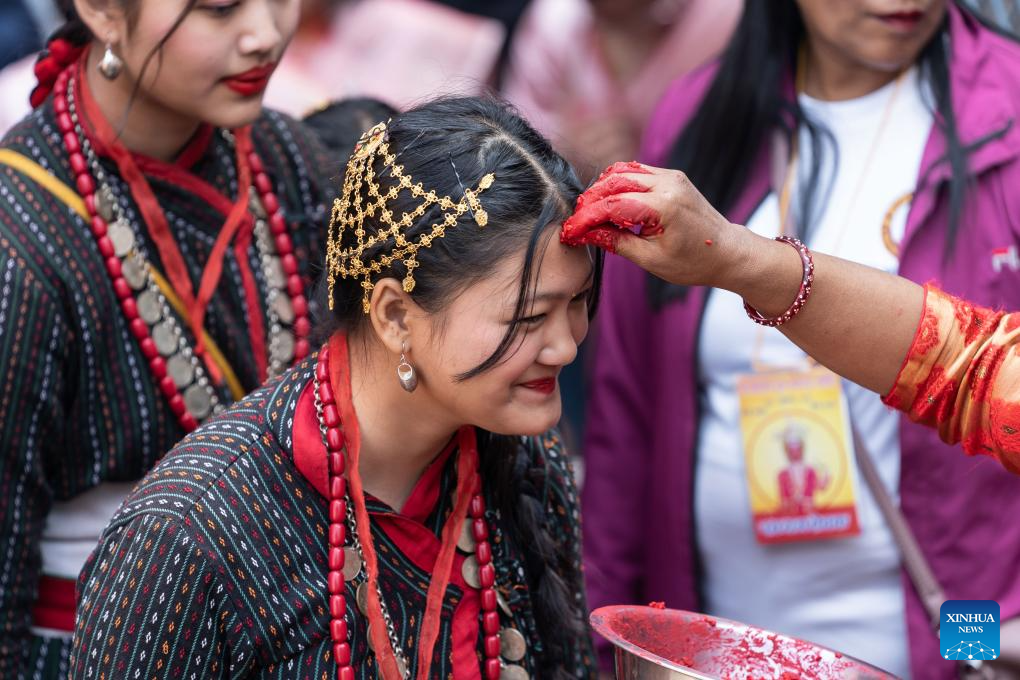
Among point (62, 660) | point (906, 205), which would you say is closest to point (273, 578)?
→ point (62, 660)

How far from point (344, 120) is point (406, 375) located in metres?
1.31

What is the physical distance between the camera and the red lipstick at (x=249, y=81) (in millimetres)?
2455

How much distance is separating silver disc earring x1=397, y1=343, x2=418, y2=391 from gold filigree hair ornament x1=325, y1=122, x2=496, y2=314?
0.32 ft

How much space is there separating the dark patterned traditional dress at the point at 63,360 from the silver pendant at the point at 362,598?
2.11ft

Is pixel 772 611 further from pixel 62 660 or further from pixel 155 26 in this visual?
pixel 155 26

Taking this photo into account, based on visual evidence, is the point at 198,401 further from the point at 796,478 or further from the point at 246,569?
the point at 796,478

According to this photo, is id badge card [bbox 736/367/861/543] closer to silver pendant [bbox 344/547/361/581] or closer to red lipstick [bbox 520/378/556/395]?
red lipstick [bbox 520/378/556/395]

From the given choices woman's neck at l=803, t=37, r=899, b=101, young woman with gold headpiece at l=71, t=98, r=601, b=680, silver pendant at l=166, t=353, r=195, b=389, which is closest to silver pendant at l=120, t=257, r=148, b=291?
silver pendant at l=166, t=353, r=195, b=389

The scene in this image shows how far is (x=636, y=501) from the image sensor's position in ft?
10.4

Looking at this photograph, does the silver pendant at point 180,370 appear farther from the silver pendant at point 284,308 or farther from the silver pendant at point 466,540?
the silver pendant at point 466,540

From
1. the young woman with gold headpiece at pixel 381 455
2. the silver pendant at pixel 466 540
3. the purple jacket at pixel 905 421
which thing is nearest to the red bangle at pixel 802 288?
the young woman with gold headpiece at pixel 381 455

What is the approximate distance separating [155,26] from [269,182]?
464mm

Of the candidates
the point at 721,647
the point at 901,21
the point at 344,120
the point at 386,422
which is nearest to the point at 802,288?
the point at 721,647

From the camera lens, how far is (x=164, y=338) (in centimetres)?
251
